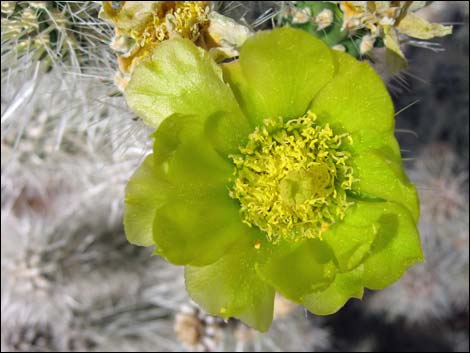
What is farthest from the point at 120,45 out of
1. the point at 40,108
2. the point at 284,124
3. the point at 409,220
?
the point at 40,108

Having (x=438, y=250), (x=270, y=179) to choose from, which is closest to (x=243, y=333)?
(x=438, y=250)

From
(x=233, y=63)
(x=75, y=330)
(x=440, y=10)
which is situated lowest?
(x=75, y=330)

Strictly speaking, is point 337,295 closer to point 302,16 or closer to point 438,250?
point 302,16

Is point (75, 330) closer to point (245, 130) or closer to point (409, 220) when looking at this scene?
point (245, 130)

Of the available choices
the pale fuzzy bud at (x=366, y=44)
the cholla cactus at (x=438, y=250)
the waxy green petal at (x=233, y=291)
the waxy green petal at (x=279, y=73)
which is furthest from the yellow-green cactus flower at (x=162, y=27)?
the cholla cactus at (x=438, y=250)

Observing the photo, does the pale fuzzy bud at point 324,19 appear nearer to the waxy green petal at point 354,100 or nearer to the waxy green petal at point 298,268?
the waxy green petal at point 354,100

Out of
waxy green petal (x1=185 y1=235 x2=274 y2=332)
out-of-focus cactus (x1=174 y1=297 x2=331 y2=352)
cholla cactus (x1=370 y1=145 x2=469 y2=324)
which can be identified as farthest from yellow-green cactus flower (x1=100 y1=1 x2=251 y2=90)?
cholla cactus (x1=370 y1=145 x2=469 y2=324)

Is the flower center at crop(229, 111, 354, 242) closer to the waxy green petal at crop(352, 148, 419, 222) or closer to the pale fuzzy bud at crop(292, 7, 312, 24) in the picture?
the waxy green petal at crop(352, 148, 419, 222)
